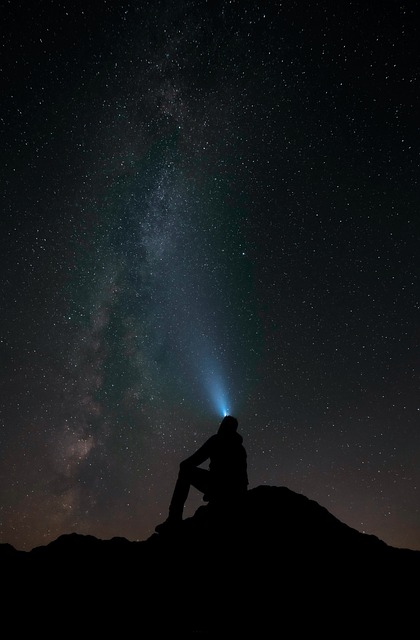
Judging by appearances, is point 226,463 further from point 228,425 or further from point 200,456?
point 228,425

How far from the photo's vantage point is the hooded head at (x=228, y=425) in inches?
219

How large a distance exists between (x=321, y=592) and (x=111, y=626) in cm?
247

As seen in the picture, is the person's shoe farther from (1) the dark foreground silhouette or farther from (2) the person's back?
(2) the person's back

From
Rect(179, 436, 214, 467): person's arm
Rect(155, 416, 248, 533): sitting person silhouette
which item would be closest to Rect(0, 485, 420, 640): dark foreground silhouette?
Rect(155, 416, 248, 533): sitting person silhouette

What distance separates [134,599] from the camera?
4387mm

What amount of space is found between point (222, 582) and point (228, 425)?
188cm

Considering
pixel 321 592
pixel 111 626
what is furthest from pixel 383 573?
pixel 111 626

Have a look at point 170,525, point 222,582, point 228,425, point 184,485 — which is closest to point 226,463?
point 228,425

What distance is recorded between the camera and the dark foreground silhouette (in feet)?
13.7

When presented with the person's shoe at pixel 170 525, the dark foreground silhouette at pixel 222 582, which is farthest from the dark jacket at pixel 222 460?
the person's shoe at pixel 170 525

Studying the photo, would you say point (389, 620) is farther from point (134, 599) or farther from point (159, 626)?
point (134, 599)

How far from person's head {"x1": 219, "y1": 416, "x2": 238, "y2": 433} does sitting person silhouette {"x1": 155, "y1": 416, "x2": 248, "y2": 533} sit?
2 centimetres

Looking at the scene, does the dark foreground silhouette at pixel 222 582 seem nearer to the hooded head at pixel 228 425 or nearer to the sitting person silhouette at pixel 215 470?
the sitting person silhouette at pixel 215 470

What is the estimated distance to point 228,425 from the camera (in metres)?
5.62
